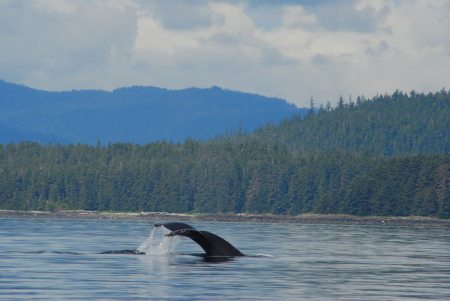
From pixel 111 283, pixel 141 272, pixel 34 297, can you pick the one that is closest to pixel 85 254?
pixel 141 272

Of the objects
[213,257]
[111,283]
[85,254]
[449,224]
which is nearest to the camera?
[111,283]

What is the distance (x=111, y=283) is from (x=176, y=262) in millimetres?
→ 10313

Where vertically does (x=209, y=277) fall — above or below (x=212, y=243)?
below

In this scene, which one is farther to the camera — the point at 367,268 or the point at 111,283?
the point at 367,268

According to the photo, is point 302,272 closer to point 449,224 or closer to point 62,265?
point 62,265

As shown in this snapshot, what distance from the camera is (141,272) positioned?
3697 centimetres

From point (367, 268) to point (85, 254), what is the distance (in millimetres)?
17341

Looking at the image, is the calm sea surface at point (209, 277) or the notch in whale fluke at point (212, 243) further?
the notch in whale fluke at point (212, 243)

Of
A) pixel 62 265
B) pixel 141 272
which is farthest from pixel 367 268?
pixel 62 265

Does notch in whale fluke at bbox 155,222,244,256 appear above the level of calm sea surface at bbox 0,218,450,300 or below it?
above

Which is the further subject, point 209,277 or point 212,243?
point 212,243

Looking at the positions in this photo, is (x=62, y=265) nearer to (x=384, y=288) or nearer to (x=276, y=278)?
(x=276, y=278)

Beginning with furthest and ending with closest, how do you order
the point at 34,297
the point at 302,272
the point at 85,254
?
the point at 85,254 → the point at 302,272 → the point at 34,297

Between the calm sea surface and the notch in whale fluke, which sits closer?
the calm sea surface
